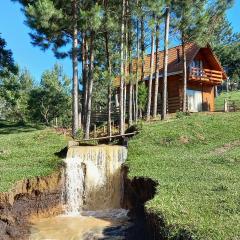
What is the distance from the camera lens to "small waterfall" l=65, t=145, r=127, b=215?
69.7 ft

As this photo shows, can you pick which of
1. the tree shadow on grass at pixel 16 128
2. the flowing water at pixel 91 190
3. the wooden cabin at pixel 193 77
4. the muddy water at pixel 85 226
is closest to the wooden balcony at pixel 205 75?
the wooden cabin at pixel 193 77

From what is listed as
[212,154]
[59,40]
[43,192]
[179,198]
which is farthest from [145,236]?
[59,40]

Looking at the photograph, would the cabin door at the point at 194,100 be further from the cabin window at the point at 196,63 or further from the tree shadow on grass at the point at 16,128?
the tree shadow on grass at the point at 16,128

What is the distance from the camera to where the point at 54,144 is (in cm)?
2698

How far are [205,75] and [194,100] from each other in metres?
2.60

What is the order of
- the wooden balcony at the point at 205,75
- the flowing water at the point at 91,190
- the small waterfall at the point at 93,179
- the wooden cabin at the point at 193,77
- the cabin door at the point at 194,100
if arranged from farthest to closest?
1. the cabin door at the point at 194,100
2. the wooden balcony at the point at 205,75
3. the wooden cabin at the point at 193,77
4. the small waterfall at the point at 93,179
5. the flowing water at the point at 91,190

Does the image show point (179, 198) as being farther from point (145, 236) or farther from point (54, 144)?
point (54, 144)

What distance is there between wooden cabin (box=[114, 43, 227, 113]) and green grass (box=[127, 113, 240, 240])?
35.8 feet

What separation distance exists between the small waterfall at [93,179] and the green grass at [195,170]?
959 millimetres

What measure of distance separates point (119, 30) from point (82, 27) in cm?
324

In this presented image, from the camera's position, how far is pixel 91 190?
2161 cm

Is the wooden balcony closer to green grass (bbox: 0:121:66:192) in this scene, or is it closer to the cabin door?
the cabin door

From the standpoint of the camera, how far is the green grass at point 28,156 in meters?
19.8

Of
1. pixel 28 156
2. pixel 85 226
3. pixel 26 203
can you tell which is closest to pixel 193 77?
pixel 28 156
